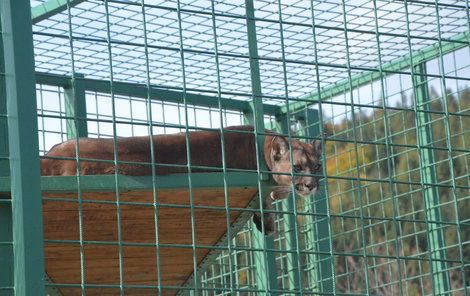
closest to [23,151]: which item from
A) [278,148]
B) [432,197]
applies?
[432,197]

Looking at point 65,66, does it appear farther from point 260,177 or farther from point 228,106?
point 260,177

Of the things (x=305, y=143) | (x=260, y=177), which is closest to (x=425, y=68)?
(x=305, y=143)

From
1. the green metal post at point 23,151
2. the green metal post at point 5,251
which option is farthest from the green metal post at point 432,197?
the green metal post at point 23,151

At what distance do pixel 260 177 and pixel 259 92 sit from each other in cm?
37

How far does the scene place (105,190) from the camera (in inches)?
208

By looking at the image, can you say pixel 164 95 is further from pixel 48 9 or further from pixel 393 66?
pixel 393 66

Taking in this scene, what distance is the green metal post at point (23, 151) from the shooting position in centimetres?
438

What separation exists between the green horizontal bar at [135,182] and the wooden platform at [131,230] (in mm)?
29

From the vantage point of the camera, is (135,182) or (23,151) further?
(135,182)

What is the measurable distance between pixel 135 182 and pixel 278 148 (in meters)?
3.58

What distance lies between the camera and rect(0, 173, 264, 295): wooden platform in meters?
5.38

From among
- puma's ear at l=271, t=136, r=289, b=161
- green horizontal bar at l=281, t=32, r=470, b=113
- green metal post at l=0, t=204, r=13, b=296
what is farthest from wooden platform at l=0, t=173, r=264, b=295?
puma's ear at l=271, t=136, r=289, b=161

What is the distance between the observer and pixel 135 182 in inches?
210

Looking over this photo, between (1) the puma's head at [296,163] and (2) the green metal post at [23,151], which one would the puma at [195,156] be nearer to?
(1) the puma's head at [296,163]
